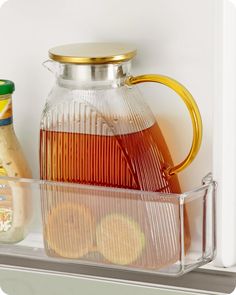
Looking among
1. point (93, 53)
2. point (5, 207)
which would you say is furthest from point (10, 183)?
point (93, 53)

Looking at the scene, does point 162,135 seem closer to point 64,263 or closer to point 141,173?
point 141,173

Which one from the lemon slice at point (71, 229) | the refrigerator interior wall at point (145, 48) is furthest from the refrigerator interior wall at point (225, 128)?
the lemon slice at point (71, 229)

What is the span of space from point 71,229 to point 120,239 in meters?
0.05

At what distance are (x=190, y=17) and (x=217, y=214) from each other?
0.18 m

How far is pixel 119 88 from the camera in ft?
2.55

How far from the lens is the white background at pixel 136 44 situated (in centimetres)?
77

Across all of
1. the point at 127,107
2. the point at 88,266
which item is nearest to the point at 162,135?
the point at 127,107

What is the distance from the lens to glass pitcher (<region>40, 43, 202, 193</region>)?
2.48 ft

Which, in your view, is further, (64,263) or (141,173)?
(64,263)

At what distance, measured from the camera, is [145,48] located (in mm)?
788

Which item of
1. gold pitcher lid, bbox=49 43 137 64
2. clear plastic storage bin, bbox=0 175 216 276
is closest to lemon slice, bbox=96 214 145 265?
clear plastic storage bin, bbox=0 175 216 276

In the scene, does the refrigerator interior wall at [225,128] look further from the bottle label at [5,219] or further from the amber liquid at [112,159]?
the bottle label at [5,219]

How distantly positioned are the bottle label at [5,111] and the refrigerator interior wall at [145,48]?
0.11ft

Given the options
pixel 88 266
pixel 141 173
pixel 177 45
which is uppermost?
pixel 177 45
